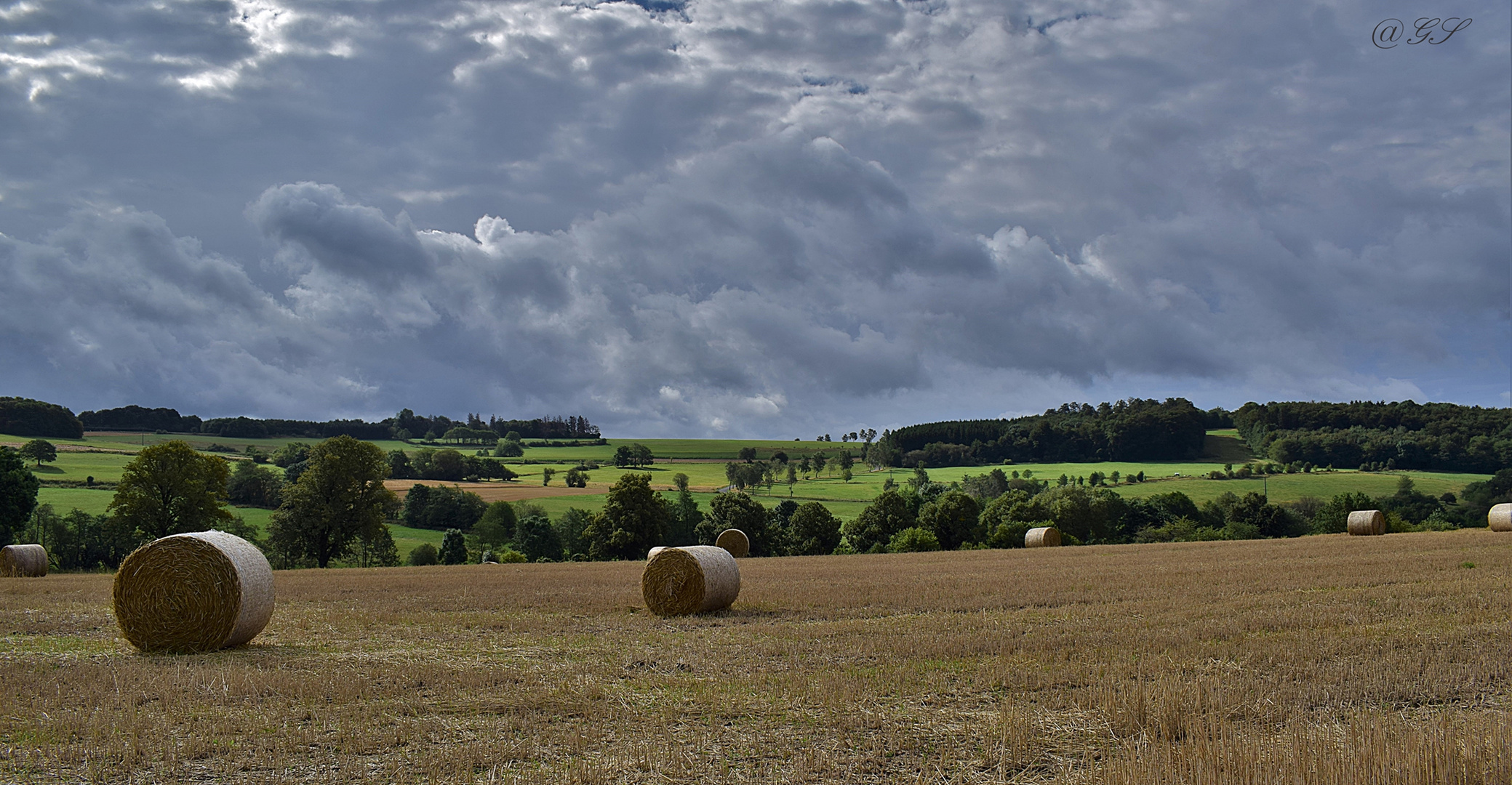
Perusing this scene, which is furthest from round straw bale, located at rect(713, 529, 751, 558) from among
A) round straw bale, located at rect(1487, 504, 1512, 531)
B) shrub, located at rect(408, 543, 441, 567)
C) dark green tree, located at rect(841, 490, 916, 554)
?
round straw bale, located at rect(1487, 504, 1512, 531)

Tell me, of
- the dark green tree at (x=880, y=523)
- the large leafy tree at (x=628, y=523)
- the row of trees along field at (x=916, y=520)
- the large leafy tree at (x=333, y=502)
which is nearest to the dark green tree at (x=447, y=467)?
the row of trees along field at (x=916, y=520)

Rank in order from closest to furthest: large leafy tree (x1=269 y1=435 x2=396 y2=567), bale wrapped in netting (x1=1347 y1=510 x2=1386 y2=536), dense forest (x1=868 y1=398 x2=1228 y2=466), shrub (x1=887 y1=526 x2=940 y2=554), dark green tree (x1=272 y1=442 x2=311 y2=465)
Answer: bale wrapped in netting (x1=1347 y1=510 x2=1386 y2=536) → large leafy tree (x1=269 y1=435 x2=396 y2=567) → shrub (x1=887 y1=526 x2=940 y2=554) → dark green tree (x1=272 y1=442 x2=311 y2=465) → dense forest (x1=868 y1=398 x2=1228 y2=466)

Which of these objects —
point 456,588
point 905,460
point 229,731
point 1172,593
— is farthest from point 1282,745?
point 905,460

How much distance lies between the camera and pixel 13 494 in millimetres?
44438

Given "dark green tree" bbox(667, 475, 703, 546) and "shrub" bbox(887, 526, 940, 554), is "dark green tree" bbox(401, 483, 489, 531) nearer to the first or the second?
"dark green tree" bbox(667, 475, 703, 546)

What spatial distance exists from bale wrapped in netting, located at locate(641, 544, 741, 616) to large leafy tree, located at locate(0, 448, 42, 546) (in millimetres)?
42381

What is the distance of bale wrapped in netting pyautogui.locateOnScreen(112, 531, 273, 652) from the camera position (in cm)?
1384

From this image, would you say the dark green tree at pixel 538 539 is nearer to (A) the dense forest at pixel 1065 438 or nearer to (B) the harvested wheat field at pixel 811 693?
(B) the harvested wheat field at pixel 811 693

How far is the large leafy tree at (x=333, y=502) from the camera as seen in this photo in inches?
1837

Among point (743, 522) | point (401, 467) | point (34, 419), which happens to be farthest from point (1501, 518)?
point (34, 419)

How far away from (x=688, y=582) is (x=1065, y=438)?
105433mm

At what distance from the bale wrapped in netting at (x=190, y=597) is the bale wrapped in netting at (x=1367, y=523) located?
46401 millimetres

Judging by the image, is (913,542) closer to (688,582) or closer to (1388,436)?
(688,582)

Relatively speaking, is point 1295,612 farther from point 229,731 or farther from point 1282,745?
point 229,731
